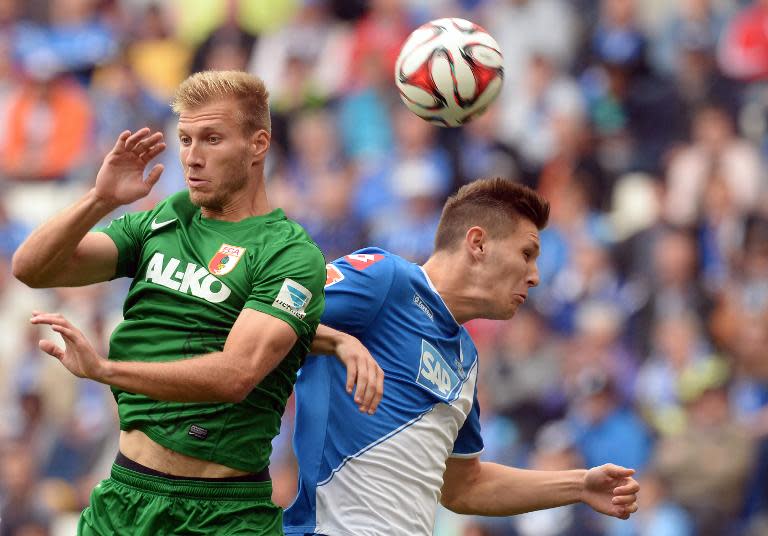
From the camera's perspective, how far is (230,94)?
5422mm

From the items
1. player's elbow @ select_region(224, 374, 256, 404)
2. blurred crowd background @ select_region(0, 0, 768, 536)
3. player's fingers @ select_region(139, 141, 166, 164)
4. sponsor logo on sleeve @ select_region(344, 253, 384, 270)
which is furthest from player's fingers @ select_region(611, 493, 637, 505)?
blurred crowd background @ select_region(0, 0, 768, 536)

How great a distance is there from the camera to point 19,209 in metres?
16.4

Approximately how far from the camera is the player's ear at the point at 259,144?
18.0ft

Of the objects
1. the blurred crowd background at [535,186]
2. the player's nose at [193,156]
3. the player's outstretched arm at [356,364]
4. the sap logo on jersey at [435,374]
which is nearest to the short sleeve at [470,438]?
the sap logo on jersey at [435,374]

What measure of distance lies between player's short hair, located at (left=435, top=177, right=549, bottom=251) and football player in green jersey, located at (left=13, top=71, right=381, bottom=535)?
1369 mm

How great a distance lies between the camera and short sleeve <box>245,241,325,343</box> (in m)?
5.16

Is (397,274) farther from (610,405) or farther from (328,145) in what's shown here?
(328,145)

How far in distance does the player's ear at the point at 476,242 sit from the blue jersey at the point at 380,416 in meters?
0.32

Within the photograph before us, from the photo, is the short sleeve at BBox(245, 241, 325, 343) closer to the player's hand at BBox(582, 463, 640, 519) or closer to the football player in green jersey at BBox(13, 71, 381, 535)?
the football player in green jersey at BBox(13, 71, 381, 535)

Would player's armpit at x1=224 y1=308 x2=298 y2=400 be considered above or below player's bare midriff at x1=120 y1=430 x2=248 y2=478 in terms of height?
above

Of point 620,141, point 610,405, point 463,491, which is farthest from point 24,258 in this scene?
point 620,141

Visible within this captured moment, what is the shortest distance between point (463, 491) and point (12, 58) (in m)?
12.3

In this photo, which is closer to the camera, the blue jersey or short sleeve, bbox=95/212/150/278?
short sleeve, bbox=95/212/150/278

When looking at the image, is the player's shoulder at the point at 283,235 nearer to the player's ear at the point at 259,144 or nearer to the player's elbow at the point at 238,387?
the player's ear at the point at 259,144
